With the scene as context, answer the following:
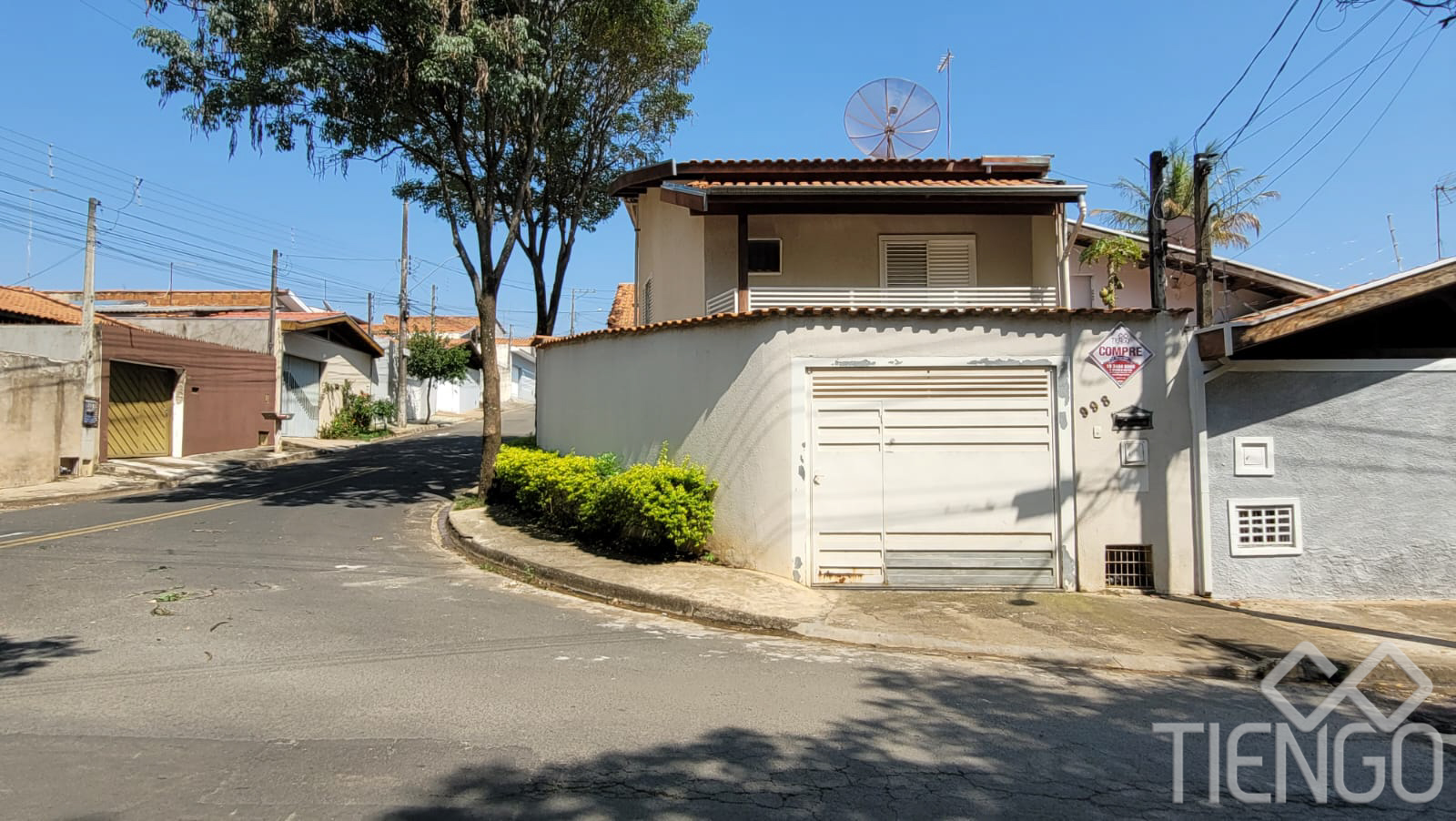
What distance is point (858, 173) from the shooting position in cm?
1264

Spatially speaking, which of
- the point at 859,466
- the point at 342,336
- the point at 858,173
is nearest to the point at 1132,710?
the point at 859,466

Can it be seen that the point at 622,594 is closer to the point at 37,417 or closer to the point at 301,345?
the point at 37,417

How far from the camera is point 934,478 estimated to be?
8734 millimetres

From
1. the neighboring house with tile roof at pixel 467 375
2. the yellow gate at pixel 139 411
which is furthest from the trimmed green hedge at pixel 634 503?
the neighboring house with tile roof at pixel 467 375

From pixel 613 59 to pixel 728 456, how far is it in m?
9.72

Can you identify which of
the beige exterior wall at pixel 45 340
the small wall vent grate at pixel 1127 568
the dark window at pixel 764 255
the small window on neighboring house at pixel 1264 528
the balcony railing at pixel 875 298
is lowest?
the small wall vent grate at pixel 1127 568

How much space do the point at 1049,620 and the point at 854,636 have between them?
194 centimetres

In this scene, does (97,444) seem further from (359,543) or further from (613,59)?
(613,59)

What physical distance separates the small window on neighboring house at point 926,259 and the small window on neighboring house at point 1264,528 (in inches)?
215

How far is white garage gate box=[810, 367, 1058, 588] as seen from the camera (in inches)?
342

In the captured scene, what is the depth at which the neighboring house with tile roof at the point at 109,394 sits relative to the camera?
53.7 feet

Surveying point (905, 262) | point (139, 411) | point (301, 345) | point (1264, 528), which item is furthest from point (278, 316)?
point (1264, 528)

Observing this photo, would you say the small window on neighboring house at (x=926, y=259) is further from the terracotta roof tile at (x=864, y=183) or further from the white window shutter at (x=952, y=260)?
the terracotta roof tile at (x=864, y=183)

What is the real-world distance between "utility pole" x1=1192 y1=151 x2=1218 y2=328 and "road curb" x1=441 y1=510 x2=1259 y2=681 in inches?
157
